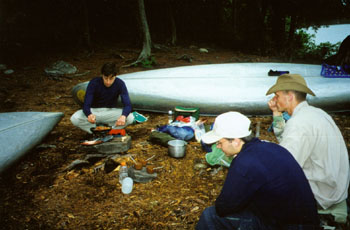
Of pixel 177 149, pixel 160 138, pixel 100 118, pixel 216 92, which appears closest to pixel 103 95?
pixel 100 118

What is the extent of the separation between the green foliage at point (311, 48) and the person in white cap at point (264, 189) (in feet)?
55.5

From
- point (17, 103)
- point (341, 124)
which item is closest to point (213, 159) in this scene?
point (341, 124)

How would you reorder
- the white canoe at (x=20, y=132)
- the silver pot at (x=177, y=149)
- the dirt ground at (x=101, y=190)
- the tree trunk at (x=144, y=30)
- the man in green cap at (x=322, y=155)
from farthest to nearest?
the tree trunk at (x=144, y=30), the silver pot at (x=177, y=149), the white canoe at (x=20, y=132), the dirt ground at (x=101, y=190), the man in green cap at (x=322, y=155)

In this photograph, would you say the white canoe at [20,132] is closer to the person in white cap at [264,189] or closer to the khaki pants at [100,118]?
the khaki pants at [100,118]

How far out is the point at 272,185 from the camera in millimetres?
1683

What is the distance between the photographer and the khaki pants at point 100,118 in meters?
Answer: 4.92

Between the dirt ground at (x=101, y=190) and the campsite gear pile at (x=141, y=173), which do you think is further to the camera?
the campsite gear pile at (x=141, y=173)

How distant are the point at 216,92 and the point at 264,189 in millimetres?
4197

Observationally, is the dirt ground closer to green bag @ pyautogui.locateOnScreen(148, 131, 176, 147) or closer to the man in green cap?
green bag @ pyautogui.locateOnScreen(148, 131, 176, 147)

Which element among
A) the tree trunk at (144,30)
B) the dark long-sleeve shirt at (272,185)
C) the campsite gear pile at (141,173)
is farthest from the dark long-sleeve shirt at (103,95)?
the tree trunk at (144,30)

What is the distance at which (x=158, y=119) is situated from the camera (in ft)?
19.3

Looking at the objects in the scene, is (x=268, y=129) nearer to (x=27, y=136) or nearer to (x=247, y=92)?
(x=247, y=92)

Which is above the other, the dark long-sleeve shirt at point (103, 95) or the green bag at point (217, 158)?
the dark long-sleeve shirt at point (103, 95)

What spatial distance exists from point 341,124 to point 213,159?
3618 mm
